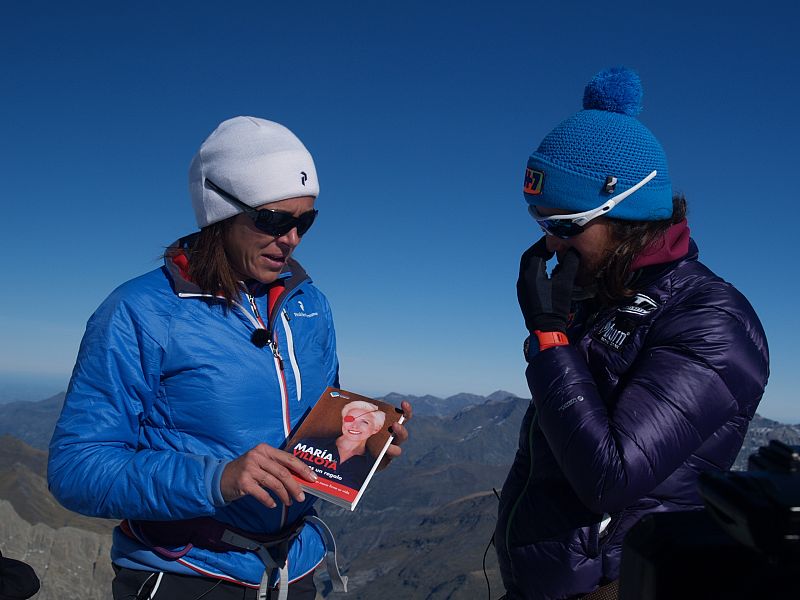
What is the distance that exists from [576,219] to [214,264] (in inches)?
91.5

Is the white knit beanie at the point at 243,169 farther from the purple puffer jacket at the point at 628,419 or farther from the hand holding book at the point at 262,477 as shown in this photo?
the purple puffer jacket at the point at 628,419

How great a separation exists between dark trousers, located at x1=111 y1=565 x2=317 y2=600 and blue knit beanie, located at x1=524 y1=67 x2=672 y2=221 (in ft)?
10.0

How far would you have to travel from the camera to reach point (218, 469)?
3.53 m

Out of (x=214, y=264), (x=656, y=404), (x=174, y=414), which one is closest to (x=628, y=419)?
(x=656, y=404)

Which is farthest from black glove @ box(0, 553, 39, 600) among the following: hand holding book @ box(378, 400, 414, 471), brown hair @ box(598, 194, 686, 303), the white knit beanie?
brown hair @ box(598, 194, 686, 303)

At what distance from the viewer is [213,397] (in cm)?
390

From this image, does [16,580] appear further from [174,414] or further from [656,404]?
[656,404]

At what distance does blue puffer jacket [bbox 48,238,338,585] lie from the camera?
11.6 feet

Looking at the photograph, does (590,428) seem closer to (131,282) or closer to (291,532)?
(291,532)

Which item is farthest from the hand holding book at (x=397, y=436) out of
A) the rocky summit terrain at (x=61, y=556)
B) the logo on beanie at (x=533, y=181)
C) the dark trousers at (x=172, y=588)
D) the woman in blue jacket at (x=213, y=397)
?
the rocky summit terrain at (x=61, y=556)

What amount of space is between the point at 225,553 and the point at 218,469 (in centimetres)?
76

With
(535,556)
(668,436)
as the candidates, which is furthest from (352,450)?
(668,436)

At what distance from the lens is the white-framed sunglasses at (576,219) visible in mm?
3670

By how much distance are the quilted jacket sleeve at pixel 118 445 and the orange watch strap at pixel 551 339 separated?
1.90 metres
